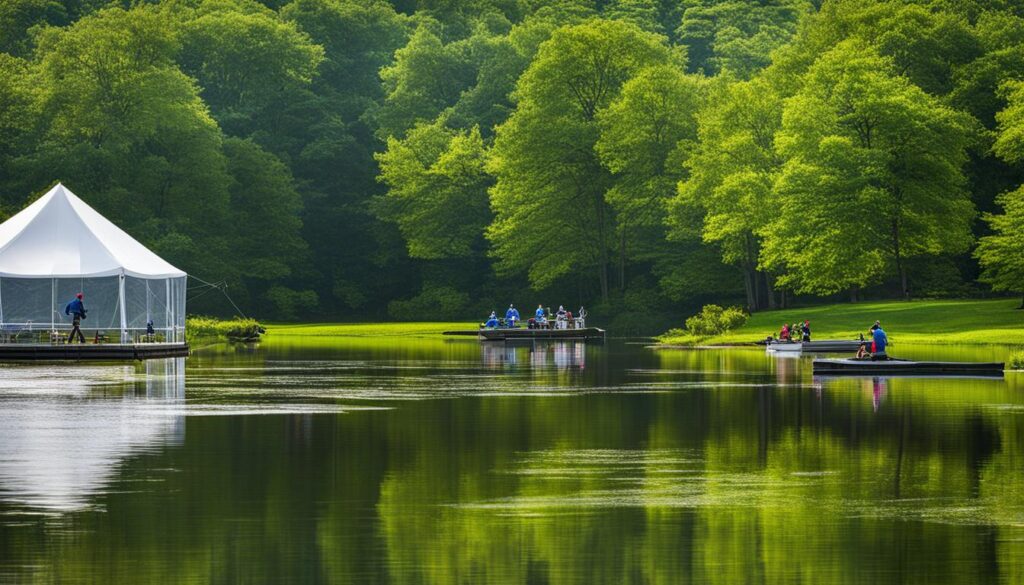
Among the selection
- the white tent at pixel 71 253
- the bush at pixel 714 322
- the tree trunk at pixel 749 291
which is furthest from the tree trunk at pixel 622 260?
the white tent at pixel 71 253

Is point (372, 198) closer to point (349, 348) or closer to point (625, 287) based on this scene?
point (625, 287)

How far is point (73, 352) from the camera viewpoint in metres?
55.0

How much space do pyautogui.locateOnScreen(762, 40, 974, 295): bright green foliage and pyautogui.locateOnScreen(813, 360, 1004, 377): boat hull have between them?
105ft

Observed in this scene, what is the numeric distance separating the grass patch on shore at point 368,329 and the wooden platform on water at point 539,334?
29.2 ft

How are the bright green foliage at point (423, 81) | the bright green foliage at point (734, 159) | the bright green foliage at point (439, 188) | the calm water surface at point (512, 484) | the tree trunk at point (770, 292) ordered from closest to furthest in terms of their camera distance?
the calm water surface at point (512, 484) → the bright green foliage at point (734, 159) → the tree trunk at point (770, 292) → the bright green foliage at point (439, 188) → the bright green foliage at point (423, 81)

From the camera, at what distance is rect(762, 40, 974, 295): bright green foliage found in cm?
7700

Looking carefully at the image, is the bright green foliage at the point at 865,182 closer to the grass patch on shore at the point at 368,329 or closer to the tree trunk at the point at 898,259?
the tree trunk at the point at 898,259

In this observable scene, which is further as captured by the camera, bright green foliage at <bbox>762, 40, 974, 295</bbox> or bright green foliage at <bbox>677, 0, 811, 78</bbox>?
bright green foliage at <bbox>677, 0, 811, 78</bbox>

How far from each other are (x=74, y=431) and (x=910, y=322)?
49.5 m

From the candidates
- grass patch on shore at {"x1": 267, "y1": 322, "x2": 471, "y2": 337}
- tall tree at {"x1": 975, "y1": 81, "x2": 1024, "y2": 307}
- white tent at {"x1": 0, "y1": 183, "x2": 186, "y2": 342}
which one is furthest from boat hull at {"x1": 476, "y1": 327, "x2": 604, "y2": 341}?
tall tree at {"x1": 975, "y1": 81, "x2": 1024, "y2": 307}

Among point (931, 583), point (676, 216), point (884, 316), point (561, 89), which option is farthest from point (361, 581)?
point (561, 89)

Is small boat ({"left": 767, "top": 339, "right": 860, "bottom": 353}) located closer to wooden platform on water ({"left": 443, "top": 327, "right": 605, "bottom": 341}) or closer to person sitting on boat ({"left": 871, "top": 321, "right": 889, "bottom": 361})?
person sitting on boat ({"left": 871, "top": 321, "right": 889, "bottom": 361})

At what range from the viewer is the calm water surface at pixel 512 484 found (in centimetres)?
1533

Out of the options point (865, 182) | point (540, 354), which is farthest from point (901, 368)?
point (865, 182)
